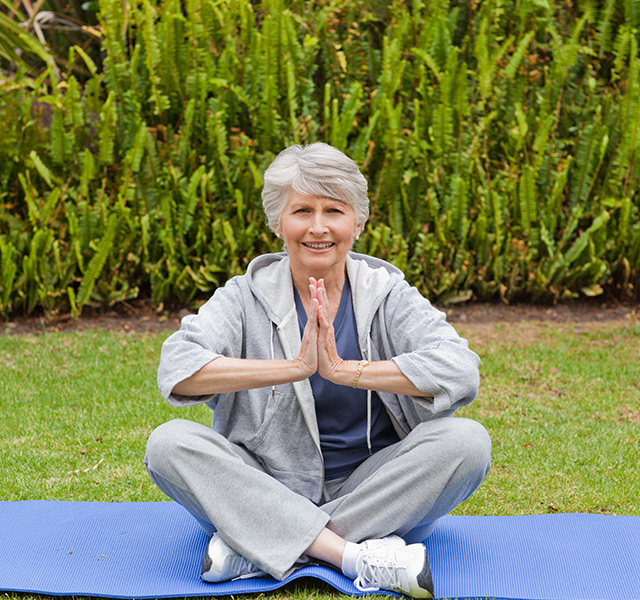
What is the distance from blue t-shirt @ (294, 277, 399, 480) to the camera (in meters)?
2.67

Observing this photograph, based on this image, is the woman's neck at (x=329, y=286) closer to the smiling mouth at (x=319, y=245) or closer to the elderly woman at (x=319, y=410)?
the elderly woman at (x=319, y=410)

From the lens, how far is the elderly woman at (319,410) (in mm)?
2422

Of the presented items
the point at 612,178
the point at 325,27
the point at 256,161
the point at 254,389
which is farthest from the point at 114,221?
the point at 612,178

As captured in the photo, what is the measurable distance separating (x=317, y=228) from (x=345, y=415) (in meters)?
0.64

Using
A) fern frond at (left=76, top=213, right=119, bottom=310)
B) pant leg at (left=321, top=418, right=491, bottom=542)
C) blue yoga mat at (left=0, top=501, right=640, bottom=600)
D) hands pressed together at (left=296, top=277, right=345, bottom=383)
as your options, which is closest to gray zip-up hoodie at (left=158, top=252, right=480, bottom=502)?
pant leg at (left=321, top=418, right=491, bottom=542)

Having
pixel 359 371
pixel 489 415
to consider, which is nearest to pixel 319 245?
pixel 359 371

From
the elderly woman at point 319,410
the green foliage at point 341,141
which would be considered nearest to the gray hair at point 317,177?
the elderly woman at point 319,410

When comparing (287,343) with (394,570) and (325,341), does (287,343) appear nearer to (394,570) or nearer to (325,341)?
(325,341)

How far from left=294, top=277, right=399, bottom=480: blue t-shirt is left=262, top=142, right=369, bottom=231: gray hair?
1.13 ft

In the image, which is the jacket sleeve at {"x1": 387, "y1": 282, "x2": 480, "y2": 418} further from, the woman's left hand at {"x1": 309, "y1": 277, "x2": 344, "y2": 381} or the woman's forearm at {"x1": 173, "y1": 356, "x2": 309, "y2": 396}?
the woman's forearm at {"x1": 173, "y1": 356, "x2": 309, "y2": 396}

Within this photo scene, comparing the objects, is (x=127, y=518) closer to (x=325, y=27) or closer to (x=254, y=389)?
(x=254, y=389)

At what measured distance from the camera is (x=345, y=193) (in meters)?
2.55

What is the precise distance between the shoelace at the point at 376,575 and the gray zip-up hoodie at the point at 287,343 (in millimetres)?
310

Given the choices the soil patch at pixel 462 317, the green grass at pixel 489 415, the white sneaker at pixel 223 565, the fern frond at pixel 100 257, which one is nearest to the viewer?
the white sneaker at pixel 223 565
